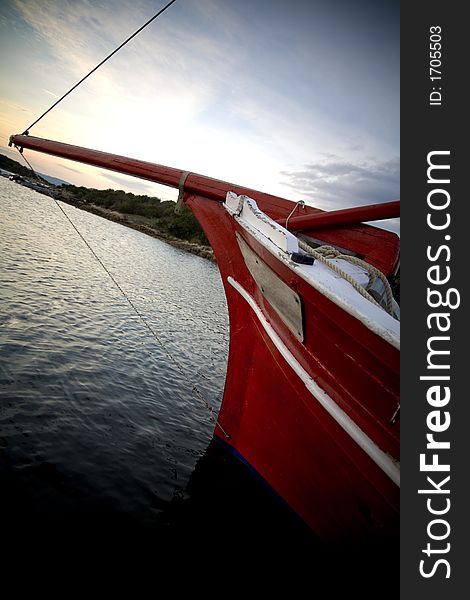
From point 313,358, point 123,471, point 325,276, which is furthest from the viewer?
point 123,471

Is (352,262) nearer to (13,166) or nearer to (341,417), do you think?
(341,417)

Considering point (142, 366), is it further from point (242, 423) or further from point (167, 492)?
point (242, 423)

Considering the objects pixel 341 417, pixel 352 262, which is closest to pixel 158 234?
pixel 352 262

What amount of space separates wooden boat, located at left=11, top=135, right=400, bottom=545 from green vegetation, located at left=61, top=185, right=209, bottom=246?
4845cm

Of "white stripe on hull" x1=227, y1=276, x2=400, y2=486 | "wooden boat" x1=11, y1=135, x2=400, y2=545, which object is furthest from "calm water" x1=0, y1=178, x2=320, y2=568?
"white stripe on hull" x1=227, y1=276, x2=400, y2=486

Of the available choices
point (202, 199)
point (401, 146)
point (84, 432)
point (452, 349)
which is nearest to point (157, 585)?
point (84, 432)

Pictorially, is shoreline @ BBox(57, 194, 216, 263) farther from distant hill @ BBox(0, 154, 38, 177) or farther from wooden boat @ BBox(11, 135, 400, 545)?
distant hill @ BBox(0, 154, 38, 177)

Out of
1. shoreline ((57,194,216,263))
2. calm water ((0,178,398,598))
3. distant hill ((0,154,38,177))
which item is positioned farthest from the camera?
distant hill ((0,154,38,177))

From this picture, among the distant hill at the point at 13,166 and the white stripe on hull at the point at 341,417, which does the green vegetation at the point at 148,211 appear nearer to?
the distant hill at the point at 13,166

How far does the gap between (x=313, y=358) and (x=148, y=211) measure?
7422 centimetres

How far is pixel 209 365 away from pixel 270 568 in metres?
6.38

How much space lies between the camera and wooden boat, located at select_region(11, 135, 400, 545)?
2014 millimetres

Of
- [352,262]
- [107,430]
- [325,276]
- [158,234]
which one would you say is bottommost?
[107,430]

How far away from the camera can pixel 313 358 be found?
8.70 feet
